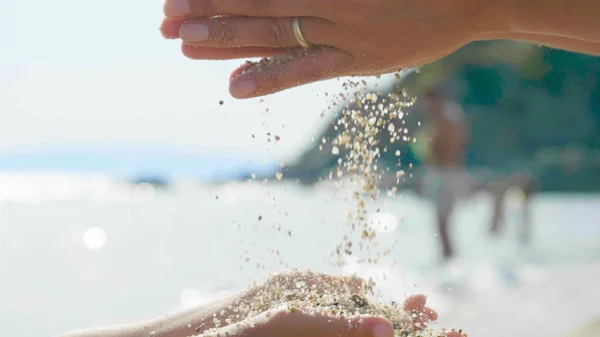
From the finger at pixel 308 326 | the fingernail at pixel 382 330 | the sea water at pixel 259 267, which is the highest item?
the sea water at pixel 259 267

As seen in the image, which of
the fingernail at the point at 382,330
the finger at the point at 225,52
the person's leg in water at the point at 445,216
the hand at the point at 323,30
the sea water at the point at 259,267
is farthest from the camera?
the person's leg in water at the point at 445,216

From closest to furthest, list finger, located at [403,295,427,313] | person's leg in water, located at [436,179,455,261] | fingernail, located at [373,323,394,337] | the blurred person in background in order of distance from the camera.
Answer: fingernail, located at [373,323,394,337], finger, located at [403,295,427,313], person's leg in water, located at [436,179,455,261], the blurred person in background

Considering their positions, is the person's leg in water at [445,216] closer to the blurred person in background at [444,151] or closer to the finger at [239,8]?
the blurred person in background at [444,151]

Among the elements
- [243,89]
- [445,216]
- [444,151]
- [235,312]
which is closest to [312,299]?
[235,312]

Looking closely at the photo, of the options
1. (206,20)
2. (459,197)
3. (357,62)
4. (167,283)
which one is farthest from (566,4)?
(459,197)

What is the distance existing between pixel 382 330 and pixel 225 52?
0.90 m

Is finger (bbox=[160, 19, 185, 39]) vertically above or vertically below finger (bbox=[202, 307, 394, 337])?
above

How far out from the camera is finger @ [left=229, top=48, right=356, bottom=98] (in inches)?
69.0

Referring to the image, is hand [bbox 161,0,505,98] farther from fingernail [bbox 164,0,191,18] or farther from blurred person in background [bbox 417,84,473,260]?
blurred person in background [bbox 417,84,473,260]

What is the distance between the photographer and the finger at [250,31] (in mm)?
1751

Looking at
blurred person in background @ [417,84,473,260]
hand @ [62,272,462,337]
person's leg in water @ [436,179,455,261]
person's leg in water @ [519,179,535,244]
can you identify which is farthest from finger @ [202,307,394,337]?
person's leg in water @ [519,179,535,244]

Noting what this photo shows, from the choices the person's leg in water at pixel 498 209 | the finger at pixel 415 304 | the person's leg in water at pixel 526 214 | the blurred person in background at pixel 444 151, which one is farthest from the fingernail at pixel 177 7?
the person's leg in water at pixel 498 209

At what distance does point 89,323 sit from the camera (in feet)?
15.8

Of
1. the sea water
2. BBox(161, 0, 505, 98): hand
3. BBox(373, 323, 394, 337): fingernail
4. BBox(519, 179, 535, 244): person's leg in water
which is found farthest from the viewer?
BBox(519, 179, 535, 244): person's leg in water
